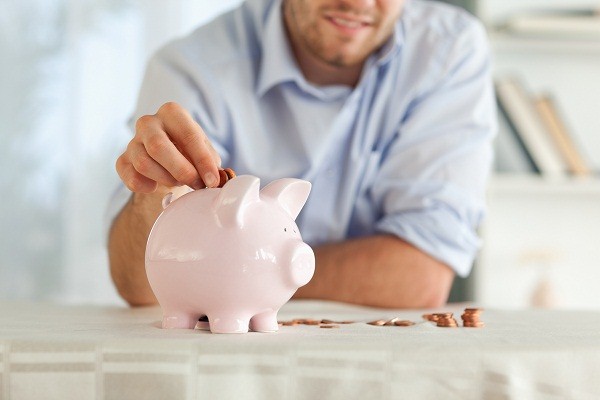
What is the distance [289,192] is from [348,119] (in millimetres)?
745

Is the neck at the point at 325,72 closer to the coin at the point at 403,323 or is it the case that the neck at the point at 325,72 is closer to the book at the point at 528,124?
the coin at the point at 403,323

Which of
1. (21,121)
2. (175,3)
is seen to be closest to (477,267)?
(175,3)

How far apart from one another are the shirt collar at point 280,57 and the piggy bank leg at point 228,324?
841mm

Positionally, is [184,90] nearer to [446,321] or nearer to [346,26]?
[346,26]

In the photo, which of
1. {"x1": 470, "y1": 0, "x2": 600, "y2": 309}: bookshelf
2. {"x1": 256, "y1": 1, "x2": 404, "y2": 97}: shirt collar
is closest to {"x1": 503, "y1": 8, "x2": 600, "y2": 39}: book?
{"x1": 470, "y1": 0, "x2": 600, "y2": 309}: bookshelf

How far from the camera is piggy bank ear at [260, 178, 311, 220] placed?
971mm

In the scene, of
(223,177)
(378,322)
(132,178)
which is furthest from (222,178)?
(378,322)

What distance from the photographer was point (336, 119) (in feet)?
5.52

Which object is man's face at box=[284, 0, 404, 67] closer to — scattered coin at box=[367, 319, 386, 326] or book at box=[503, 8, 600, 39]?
scattered coin at box=[367, 319, 386, 326]

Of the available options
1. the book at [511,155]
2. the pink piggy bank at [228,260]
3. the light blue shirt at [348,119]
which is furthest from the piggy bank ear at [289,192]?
the book at [511,155]

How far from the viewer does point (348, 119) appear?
171 cm

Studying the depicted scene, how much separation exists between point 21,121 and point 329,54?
1.72m

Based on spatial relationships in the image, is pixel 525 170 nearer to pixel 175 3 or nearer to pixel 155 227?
pixel 175 3

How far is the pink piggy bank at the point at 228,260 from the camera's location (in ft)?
2.93
